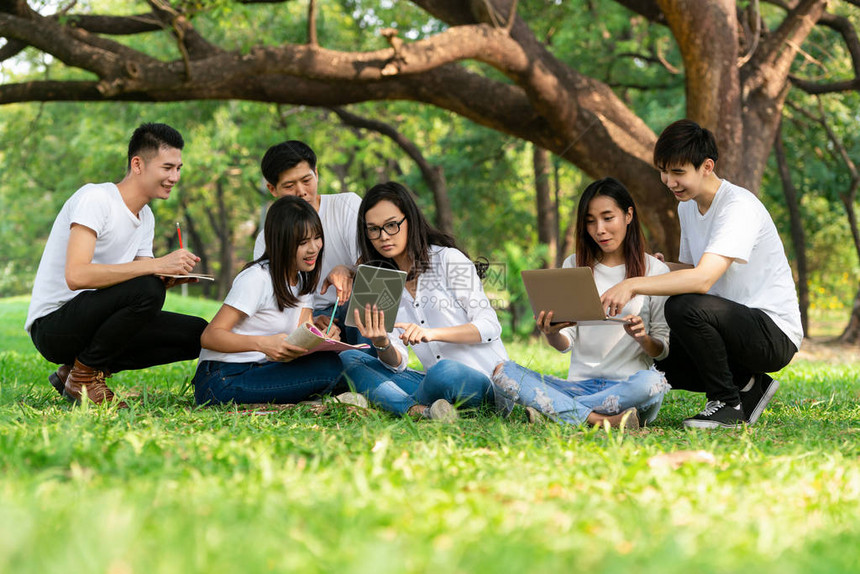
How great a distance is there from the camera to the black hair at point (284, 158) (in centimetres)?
505

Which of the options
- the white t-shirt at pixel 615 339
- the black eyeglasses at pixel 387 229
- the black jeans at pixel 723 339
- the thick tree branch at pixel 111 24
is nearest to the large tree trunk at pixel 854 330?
the black jeans at pixel 723 339

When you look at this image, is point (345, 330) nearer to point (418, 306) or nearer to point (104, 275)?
point (418, 306)

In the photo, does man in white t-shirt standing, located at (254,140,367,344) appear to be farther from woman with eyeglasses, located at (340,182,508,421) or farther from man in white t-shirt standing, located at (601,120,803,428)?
man in white t-shirt standing, located at (601,120,803,428)

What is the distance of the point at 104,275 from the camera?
429cm

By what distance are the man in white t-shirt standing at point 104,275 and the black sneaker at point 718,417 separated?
271cm

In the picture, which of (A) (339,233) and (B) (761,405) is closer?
(B) (761,405)

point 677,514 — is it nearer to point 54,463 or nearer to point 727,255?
point 54,463

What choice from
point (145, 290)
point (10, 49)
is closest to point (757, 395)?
point (145, 290)

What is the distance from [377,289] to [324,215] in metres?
1.51

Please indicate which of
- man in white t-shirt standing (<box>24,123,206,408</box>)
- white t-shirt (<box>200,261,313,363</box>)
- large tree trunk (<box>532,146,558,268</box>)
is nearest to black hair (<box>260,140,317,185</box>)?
man in white t-shirt standing (<box>24,123,206,408</box>)

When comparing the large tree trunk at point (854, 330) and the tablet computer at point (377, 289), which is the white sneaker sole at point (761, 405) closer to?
the tablet computer at point (377, 289)

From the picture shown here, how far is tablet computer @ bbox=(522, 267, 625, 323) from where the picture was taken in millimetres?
3857

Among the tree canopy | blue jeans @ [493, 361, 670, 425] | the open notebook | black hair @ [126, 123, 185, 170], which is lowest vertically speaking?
blue jeans @ [493, 361, 670, 425]

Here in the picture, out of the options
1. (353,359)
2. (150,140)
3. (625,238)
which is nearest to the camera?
(625,238)
